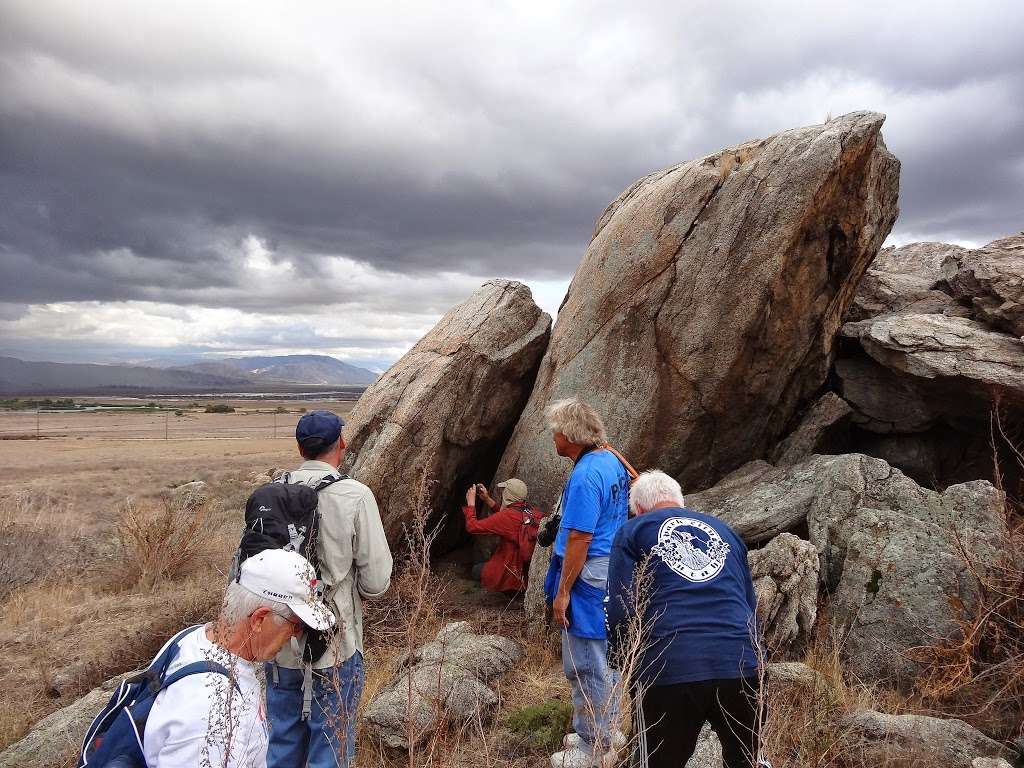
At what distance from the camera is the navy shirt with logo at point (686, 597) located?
344cm

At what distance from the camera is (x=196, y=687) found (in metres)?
2.34

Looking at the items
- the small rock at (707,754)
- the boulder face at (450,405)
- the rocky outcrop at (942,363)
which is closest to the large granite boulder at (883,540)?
the rocky outcrop at (942,363)

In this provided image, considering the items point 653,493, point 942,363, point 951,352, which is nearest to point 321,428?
point 653,493

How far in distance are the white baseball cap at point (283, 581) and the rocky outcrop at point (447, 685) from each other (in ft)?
7.47

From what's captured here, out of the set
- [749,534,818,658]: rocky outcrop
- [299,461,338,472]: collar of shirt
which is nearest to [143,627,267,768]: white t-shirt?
[299,461,338,472]: collar of shirt

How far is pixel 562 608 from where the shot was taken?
4621 mm

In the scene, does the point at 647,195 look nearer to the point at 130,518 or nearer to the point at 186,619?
the point at 186,619

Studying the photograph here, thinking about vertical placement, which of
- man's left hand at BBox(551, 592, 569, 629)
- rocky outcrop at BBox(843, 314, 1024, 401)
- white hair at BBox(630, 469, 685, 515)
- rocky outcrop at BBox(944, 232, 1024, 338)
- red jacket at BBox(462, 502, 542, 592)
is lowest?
red jacket at BBox(462, 502, 542, 592)

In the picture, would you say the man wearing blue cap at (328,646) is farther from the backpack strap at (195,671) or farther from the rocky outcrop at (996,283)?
the rocky outcrop at (996,283)

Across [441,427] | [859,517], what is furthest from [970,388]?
[441,427]

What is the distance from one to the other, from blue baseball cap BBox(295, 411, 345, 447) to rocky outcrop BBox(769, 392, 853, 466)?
6.43m

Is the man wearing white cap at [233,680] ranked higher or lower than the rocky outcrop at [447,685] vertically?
higher

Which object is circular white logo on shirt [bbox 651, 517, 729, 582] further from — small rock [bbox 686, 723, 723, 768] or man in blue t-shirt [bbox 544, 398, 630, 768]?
small rock [bbox 686, 723, 723, 768]

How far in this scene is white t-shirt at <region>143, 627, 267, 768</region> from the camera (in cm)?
224
